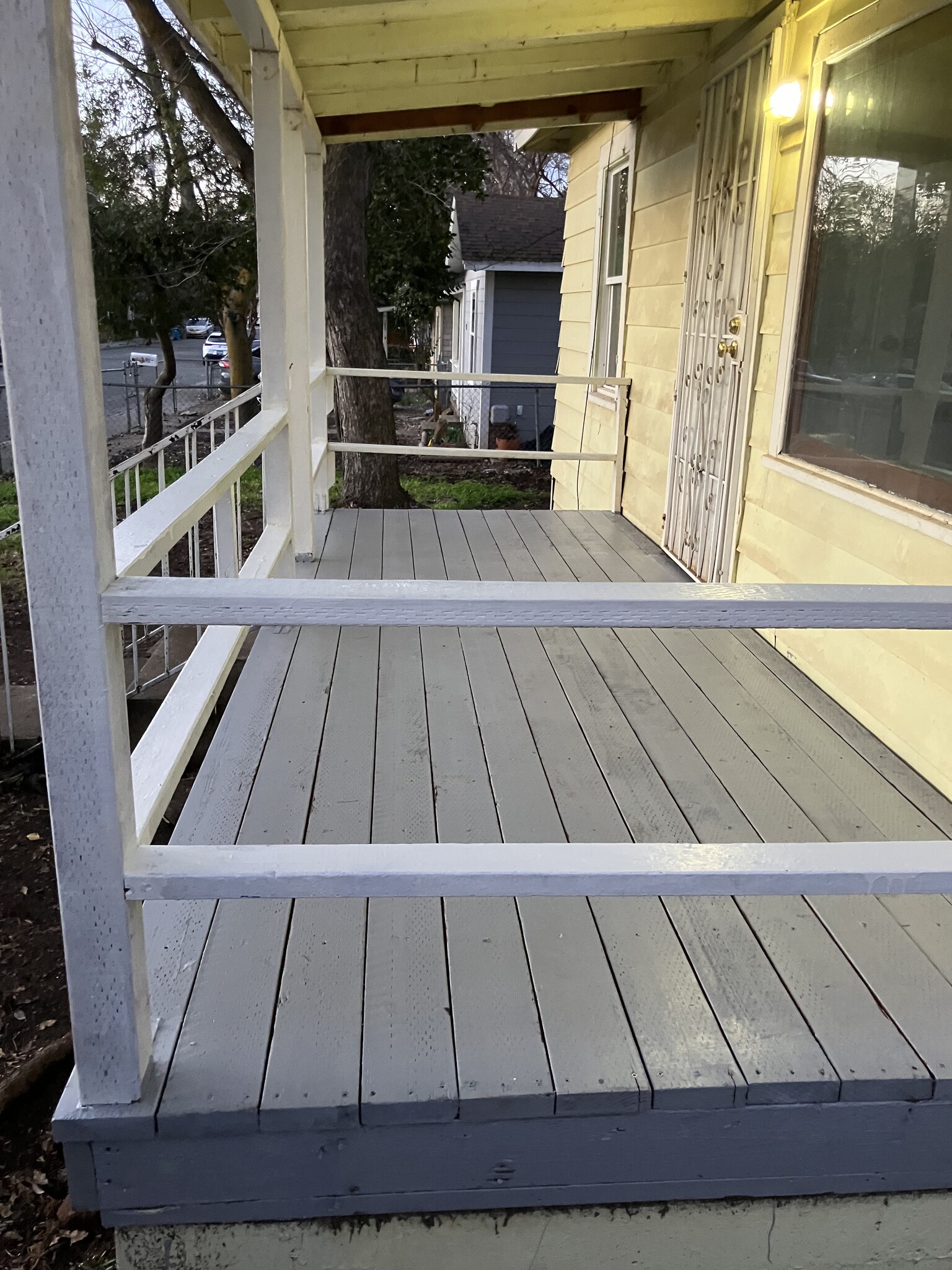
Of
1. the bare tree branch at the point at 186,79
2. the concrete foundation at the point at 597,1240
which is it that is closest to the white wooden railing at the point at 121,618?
the concrete foundation at the point at 597,1240

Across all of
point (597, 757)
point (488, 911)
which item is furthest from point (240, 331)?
point (488, 911)

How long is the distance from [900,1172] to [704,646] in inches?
90.5

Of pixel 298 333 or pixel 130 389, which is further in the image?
pixel 130 389

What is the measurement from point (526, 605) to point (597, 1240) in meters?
1.06

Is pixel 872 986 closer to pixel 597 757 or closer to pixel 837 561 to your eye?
pixel 597 757

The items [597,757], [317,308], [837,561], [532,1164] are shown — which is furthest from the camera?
[317,308]

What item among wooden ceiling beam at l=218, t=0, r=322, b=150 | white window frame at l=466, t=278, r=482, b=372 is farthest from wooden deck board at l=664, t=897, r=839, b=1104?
white window frame at l=466, t=278, r=482, b=372

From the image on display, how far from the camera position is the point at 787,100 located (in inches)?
136

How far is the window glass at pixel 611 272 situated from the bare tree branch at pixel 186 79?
2.82 metres

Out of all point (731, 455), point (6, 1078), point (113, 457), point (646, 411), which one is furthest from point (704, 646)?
point (113, 457)

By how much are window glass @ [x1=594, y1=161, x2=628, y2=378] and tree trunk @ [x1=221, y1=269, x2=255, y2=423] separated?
793 centimetres

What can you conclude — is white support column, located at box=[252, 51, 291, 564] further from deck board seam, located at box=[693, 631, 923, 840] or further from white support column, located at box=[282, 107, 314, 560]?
deck board seam, located at box=[693, 631, 923, 840]

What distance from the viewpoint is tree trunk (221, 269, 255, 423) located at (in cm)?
1423

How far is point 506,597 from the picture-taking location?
1409 mm
